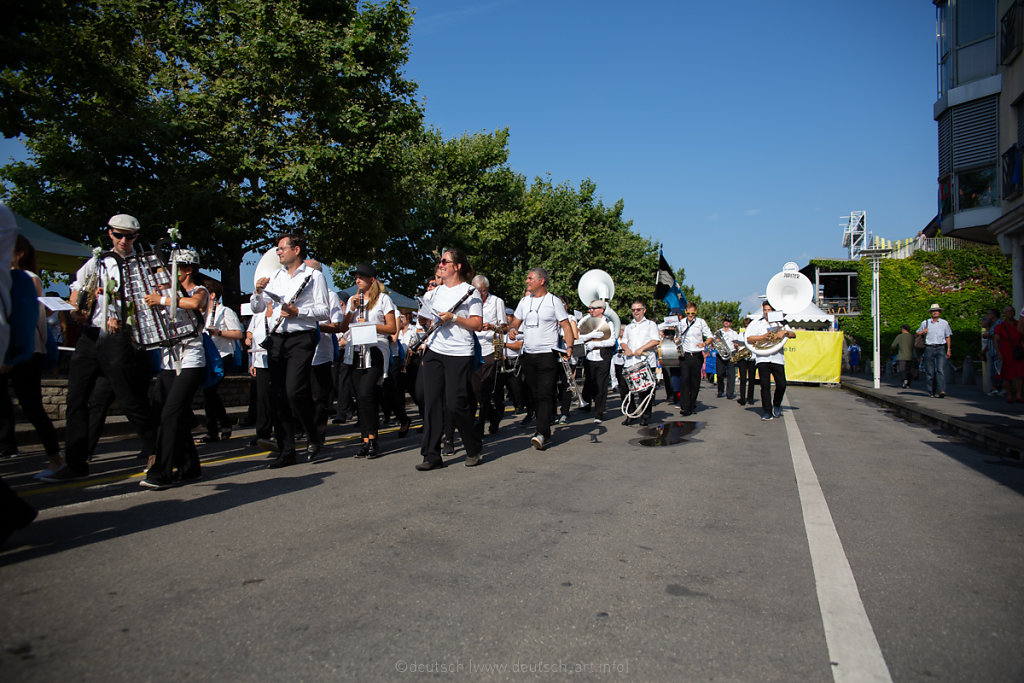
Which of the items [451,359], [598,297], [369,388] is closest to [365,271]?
[369,388]

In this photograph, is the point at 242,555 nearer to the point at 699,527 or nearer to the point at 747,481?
the point at 699,527

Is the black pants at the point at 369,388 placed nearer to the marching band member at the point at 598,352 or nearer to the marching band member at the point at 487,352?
the marching band member at the point at 487,352

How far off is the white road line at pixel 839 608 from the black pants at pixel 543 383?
3241 millimetres

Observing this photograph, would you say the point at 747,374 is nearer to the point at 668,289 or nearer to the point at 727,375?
the point at 727,375

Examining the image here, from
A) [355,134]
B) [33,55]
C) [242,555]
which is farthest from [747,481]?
[355,134]

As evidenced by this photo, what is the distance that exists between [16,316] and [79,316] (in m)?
2.04

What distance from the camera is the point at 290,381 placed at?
21.5ft

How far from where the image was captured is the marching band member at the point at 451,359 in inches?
264

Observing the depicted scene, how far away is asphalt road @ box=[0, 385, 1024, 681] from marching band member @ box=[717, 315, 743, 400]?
27.9 ft

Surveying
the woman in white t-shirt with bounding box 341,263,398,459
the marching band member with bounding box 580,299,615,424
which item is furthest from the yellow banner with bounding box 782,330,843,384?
the woman in white t-shirt with bounding box 341,263,398,459

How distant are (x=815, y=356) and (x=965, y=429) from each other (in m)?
13.2

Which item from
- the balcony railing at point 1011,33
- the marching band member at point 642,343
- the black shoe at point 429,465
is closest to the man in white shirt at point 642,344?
the marching band member at point 642,343

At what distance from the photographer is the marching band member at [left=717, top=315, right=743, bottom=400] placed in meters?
14.9

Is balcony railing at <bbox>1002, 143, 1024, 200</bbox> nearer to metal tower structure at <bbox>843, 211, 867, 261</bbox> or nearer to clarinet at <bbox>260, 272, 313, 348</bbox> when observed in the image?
clarinet at <bbox>260, 272, 313, 348</bbox>
